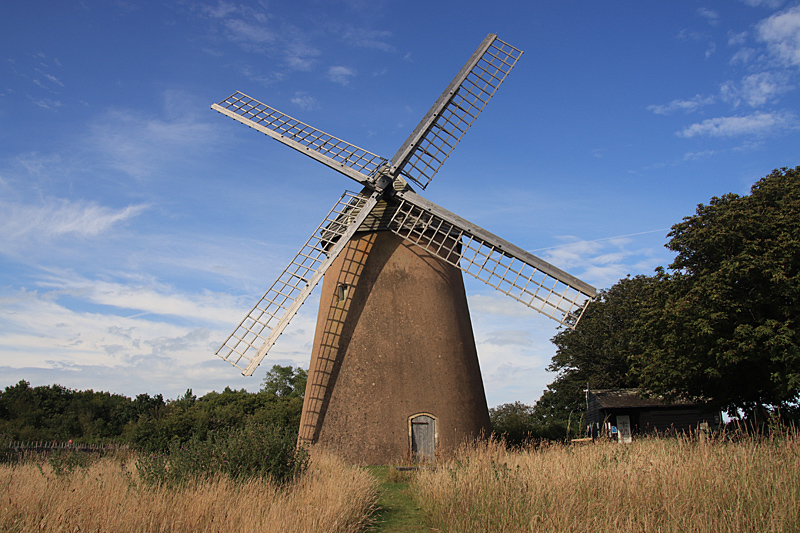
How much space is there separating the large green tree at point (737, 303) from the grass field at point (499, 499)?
756 cm

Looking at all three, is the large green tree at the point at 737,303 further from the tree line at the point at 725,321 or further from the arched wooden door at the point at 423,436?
the arched wooden door at the point at 423,436

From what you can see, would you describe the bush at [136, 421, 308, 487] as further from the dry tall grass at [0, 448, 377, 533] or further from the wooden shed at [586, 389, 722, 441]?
the wooden shed at [586, 389, 722, 441]

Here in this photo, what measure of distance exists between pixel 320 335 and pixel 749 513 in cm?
881

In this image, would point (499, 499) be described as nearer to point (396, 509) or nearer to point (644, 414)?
point (396, 509)

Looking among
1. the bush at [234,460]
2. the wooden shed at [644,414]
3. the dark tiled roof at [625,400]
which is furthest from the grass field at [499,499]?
the wooden shed at [644,414]

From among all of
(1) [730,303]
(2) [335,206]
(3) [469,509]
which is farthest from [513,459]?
(1) [730,303]

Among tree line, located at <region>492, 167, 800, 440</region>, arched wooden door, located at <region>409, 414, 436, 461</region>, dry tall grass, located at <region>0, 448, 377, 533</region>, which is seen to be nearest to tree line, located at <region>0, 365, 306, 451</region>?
arched wooden door, located at <region>409, 414, 436, 461</region>

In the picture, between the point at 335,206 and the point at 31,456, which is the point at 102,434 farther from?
the point at 335,206

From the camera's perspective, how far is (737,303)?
44.4 ft

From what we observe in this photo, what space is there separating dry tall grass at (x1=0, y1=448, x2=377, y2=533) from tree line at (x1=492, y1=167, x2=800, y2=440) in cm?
880

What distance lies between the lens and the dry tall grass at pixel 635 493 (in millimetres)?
5020

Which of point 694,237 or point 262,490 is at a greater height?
point 694,237

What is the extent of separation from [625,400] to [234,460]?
765 inches

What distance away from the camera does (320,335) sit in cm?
1220
